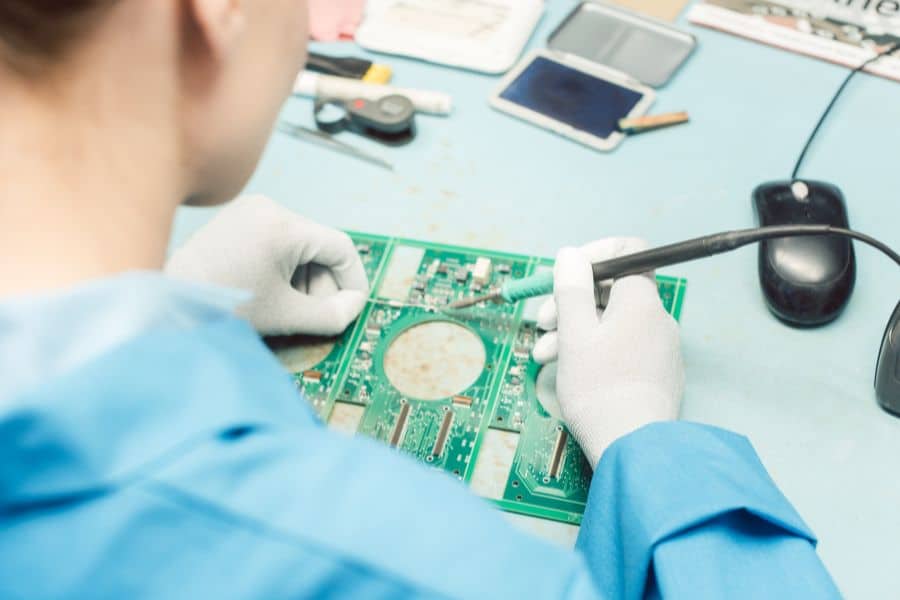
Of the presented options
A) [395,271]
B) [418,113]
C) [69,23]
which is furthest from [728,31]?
[69,23]

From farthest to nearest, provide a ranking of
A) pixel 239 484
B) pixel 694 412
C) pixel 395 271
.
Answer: pixel 395 271 → pixel 694 412 → pixel 239 484

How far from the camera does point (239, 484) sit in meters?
0.39

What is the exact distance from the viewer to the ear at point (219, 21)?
48 cm

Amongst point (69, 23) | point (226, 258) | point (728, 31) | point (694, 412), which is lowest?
point (226, 258)

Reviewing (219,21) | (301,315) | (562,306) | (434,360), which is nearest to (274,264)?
(301,315)

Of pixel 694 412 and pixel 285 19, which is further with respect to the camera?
pixel 694 412

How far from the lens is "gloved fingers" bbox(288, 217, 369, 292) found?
883 mm

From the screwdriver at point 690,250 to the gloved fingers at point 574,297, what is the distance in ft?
0.04

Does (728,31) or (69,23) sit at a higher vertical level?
(69,23)

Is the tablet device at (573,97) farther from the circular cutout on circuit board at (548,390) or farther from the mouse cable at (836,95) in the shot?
the circular cutout on circuit board at (548,390)

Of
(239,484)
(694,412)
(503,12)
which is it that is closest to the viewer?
(239,484)

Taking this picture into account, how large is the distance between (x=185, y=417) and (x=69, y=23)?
0.20 metres

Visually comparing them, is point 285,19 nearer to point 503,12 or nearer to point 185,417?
point 185,417

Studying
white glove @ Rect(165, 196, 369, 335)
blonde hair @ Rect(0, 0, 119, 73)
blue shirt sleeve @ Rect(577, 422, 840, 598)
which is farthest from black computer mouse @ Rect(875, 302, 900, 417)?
blonde hair @ Rect(0, 0, 119, 73)
